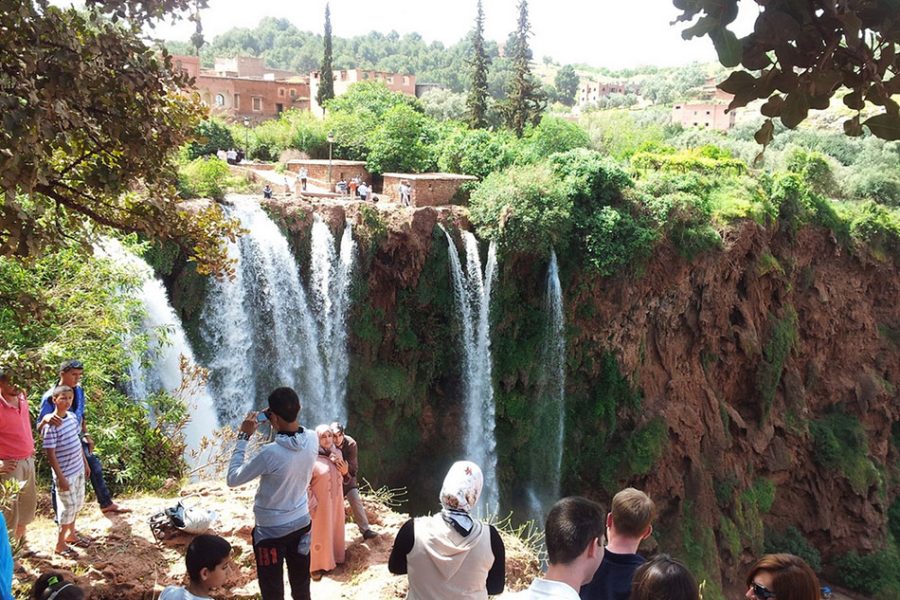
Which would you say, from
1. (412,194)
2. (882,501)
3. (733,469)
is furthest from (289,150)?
(882,501)

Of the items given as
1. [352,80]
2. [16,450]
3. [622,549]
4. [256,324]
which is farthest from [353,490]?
[352,80]

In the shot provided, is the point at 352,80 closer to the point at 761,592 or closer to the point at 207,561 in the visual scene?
the point at 207,561

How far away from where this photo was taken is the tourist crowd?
9.78 ft

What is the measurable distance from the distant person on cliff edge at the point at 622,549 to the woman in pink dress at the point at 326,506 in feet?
8.24

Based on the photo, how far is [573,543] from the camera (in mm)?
2996

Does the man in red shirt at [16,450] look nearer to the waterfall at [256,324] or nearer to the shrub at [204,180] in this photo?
the waterfall at [256,324]

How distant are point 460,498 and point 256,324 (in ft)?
43.0

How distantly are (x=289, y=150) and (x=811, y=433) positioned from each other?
19396mm

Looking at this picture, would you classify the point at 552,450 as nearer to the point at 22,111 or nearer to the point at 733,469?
the point at 733,469

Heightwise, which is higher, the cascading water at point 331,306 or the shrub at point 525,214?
the shrub at point 525,214

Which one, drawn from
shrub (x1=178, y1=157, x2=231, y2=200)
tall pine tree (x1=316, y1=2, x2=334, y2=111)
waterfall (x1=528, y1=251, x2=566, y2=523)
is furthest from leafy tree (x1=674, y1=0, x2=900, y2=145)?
tall pine tree (x1=316, y1=2, x2=334, y2=111)

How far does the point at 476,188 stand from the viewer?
20.8 meters

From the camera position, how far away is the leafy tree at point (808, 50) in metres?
2.36

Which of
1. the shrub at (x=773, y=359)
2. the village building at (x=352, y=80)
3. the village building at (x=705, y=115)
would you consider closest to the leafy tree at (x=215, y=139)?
the village building at (x=352, y=80)
